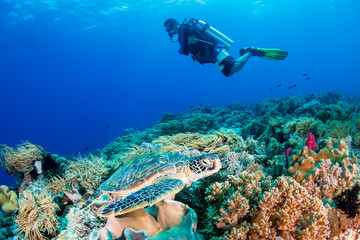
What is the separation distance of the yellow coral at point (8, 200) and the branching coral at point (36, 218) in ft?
4.94

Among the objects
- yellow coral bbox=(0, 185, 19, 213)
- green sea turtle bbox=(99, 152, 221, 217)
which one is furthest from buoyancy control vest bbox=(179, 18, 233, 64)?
yellow coral bbox=(0, 185, 19, 213)

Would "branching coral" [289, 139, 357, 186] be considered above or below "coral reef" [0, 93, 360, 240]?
above

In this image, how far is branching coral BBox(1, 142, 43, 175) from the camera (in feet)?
13.8

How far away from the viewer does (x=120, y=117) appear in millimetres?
116188

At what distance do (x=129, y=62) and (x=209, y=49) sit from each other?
9891 centimetres

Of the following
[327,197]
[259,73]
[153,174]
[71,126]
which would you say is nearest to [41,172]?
[153,174]

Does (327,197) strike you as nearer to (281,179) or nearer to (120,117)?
(281,179)

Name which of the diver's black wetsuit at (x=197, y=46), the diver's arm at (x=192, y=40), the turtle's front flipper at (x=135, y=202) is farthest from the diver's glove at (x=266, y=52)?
the turtle's front flipper at (x=135, y=202)

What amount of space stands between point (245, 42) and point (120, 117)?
89.8 m

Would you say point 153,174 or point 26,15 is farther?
point 26,15

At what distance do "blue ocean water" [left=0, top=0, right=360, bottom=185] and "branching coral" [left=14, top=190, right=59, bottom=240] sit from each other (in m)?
1.91

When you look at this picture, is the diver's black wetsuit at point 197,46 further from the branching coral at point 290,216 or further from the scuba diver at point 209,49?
the branching coral at point 290,216

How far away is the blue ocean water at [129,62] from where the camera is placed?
40.3 metres

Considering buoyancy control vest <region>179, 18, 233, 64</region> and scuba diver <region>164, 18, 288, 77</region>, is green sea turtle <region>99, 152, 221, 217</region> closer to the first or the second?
scuba diver <region>164, 18, 288, 77</region>
